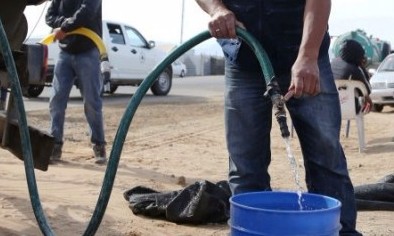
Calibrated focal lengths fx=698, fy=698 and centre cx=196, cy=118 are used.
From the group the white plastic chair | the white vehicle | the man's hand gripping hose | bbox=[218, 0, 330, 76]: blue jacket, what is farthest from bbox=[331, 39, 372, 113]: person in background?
the white vehicle

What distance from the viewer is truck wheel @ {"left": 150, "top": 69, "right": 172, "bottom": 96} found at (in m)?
20.6

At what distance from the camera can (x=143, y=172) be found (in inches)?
275

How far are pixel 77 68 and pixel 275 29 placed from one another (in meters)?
3.90

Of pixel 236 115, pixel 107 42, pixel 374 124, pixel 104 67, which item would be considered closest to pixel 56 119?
pixel 104 67

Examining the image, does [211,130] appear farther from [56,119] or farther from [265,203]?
[265,203]

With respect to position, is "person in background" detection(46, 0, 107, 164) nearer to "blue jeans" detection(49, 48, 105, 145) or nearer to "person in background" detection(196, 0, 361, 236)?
"blue jeans" detection(49, 48, 105, 145)

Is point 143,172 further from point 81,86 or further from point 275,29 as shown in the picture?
point 275,29

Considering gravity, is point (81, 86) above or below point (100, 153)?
above

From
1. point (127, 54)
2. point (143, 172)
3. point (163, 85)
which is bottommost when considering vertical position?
point (163, 85)

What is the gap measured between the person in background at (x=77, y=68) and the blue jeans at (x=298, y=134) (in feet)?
11.6

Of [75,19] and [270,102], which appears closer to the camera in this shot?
[270,102]

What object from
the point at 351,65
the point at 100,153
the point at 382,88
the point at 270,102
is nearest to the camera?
the point at 270,102

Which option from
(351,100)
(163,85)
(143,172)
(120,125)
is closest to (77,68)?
(143,172)

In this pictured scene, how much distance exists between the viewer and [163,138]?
1011cm
